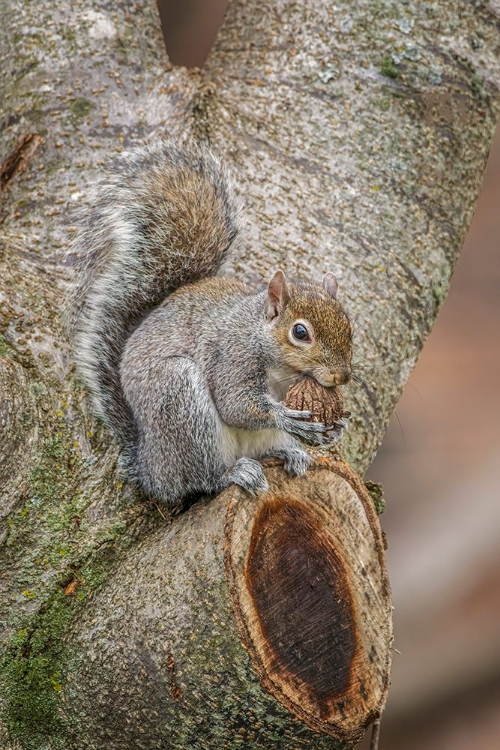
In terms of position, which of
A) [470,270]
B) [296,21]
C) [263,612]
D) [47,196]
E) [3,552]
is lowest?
[470,270]

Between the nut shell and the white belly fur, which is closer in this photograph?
the nut shell

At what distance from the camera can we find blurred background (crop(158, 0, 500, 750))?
3.48m

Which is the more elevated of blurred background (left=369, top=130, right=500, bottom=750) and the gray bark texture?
the gray bark texture

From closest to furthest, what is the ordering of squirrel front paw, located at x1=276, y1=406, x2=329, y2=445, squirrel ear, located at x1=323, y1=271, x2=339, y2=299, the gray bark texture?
the gray bark texture
squirrel front paw, located at x1=276, y1=406, x2=329, y2=445
squirrel ear, located at x1=323, y1=271, x2=339, y2=299

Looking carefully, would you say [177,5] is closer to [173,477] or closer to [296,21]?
[296,21]

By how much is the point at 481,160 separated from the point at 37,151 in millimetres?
971

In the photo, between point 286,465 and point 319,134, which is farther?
point 319,134

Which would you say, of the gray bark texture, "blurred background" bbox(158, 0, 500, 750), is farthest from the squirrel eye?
"blurred background" bbox(158, 0, 500, 750)

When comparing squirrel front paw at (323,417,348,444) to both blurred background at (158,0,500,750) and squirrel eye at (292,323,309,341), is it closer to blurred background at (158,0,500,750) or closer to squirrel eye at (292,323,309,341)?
squirrel eye at (292,323,309,341)

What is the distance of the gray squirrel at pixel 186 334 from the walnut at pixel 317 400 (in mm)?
15

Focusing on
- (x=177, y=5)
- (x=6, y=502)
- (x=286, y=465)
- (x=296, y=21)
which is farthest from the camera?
(x=177, y=5)

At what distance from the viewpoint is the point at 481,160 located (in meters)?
2.02

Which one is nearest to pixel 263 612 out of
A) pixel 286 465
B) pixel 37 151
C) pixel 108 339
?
pixel 286 465

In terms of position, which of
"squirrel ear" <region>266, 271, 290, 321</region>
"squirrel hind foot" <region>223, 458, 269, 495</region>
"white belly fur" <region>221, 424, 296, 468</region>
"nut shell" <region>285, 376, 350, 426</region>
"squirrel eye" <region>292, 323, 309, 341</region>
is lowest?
"white belly fur" <region>221, 424, 296, 468</region>
